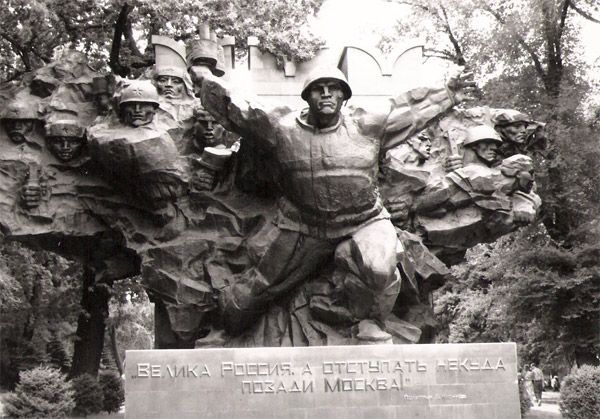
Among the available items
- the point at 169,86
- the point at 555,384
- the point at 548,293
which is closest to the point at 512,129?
the point at 169,86

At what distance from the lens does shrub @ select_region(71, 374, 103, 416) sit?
16.5m

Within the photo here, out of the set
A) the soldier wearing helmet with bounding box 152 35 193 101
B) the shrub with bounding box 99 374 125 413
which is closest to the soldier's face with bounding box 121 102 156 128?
the soldier wearing helmet with bounding box 152 35 193 101

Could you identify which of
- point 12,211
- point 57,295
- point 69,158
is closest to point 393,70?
point 69,158

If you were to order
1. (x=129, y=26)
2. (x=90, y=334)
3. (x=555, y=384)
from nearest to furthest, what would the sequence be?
1. (x=90, y=334)
2. (x=129, y=26)
3. (x=555, y=384)

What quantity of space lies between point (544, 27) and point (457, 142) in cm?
842

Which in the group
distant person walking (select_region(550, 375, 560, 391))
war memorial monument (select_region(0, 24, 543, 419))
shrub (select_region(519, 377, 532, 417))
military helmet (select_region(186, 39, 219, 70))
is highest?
military helmet (select_region(186, 39, 219, 70))

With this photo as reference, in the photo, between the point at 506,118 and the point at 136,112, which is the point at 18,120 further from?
the point at 506,118

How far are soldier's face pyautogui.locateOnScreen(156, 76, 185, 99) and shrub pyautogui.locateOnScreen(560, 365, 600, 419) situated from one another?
9.04 metres

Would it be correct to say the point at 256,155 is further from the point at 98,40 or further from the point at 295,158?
the point at 98,40

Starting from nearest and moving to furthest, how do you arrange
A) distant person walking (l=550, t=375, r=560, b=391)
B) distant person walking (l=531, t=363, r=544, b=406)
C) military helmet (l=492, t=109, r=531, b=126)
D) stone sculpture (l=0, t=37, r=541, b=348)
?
stone sculpture (l=0, t=37, r=541, b=348) < military helmet (l=492, t=109, r=531, b=126) < distant person walking (l=531, t=363, r=544, b=406) < distant person walking (l=550, t=375, r=560, b=391)

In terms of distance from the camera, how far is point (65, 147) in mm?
10852

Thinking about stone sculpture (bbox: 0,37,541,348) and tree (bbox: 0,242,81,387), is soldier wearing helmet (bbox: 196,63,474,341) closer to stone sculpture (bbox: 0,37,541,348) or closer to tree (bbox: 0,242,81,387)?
stone sculpture (bbox: 0,37,541,348)

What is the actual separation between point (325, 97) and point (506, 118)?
4.15 meters

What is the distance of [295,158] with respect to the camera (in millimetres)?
9281
